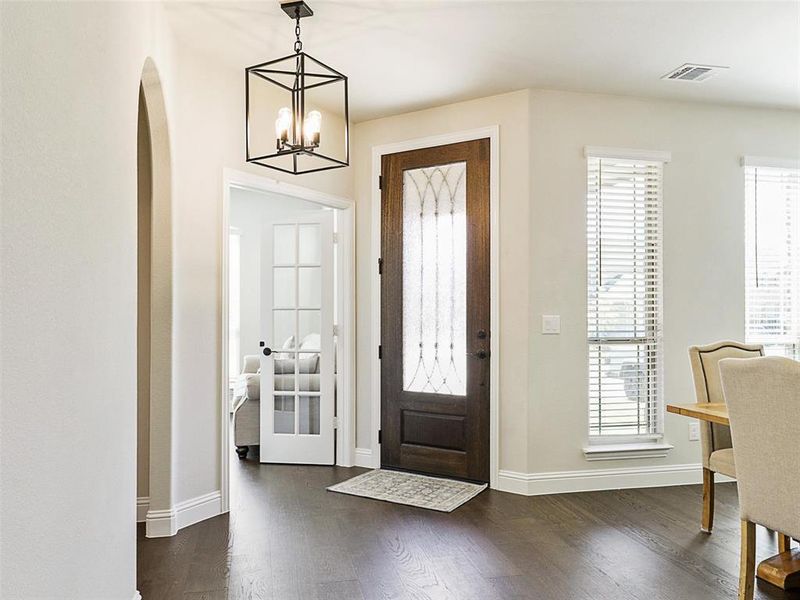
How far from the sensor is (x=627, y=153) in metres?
4.45

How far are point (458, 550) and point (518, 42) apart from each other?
2744 millimetres

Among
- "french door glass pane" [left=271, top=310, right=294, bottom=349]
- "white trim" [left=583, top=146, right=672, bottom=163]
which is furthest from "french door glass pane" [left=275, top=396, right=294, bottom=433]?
"white trim" [left=583, top=146, right=672, bottom=163]

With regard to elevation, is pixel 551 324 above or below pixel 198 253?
below

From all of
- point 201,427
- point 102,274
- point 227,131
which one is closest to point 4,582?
point 102,274

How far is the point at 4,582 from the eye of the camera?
3.87 ft

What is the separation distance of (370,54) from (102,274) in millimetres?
2368

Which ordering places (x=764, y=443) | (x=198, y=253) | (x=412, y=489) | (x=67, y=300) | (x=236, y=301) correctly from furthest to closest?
(x=236, y=301)
(x=412, y=489)
(x=198, y=253)
(x=764, y=443)
(x=67, y=300)

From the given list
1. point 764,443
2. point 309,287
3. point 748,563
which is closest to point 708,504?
point 748,563

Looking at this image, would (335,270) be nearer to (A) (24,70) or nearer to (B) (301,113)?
(B) (301,113)

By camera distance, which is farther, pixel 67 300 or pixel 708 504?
pixel 708 504

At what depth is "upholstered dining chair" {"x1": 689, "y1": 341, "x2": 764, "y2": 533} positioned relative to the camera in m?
3.42

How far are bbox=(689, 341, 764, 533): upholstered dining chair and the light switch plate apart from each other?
877 millimetres

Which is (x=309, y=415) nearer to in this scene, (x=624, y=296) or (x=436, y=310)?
(x=436, y=310)

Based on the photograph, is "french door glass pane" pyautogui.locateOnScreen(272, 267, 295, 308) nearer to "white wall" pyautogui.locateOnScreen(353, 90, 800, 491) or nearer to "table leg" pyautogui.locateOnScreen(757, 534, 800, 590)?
"white wall" pyautogui.locateOnScreen(353, 90, 800, 491)
